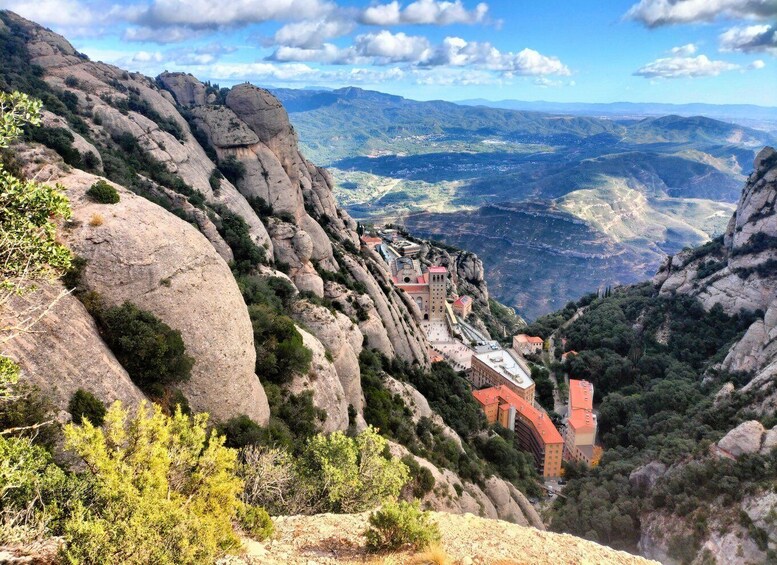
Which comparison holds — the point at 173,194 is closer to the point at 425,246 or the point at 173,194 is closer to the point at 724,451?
the point at 724,451

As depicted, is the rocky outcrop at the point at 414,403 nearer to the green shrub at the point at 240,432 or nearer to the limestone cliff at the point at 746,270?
the green shrub at the point at 240,432

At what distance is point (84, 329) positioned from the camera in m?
18.6

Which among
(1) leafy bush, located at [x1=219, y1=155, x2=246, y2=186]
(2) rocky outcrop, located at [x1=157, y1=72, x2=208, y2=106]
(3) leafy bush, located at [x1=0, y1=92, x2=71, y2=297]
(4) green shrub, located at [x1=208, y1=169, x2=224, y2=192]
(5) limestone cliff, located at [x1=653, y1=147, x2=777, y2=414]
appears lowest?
(5) limestone cliff, located at [x1=653, y1=147, x2=777, y2=414]

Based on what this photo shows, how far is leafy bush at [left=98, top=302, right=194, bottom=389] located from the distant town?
49.7 meters

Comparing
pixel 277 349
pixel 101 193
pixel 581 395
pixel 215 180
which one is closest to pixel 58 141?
pixel 101 193

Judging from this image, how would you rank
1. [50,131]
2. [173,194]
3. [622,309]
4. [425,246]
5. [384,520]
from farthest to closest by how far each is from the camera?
[425,246] < [622,309] < [173,194] < [50,131] < [384,520]

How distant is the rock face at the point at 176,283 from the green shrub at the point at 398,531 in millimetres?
10095

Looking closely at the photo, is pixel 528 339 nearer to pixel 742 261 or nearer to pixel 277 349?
pixel 742 261

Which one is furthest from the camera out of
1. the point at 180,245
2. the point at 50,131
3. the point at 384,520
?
the point at 50,131

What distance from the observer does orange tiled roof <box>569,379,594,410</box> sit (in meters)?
74.3

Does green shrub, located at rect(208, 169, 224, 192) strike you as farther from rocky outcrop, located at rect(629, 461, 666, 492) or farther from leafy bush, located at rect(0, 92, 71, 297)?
rocky outcrop, located at rect(629, 461, 666, 492)

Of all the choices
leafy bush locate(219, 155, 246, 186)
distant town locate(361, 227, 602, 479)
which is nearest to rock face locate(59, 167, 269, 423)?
leafy bush locate(219, 155, 246, 186)

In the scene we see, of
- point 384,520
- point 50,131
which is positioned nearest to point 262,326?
point 384,520

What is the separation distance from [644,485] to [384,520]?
4569 centimetres
